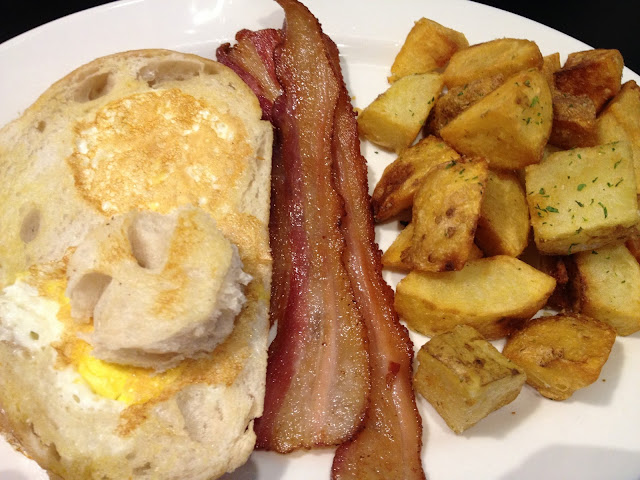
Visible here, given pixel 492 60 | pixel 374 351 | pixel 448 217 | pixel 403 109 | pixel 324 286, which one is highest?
pixel 492 60

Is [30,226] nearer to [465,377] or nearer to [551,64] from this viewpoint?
[465,377]

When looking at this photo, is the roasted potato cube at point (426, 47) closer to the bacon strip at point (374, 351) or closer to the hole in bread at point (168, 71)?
the bacon strip at point (374, 351)

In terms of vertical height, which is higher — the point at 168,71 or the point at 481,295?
the point at 168,71

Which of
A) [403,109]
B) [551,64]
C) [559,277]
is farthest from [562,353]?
[551,64]

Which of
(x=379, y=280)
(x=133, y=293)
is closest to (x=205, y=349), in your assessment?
(x=133, y=293)

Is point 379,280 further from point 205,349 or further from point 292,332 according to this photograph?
point 205,349

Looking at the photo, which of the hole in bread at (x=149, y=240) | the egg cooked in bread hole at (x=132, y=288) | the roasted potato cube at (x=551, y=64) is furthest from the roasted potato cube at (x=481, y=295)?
the roasted potato cube at (x=551, y=64)
